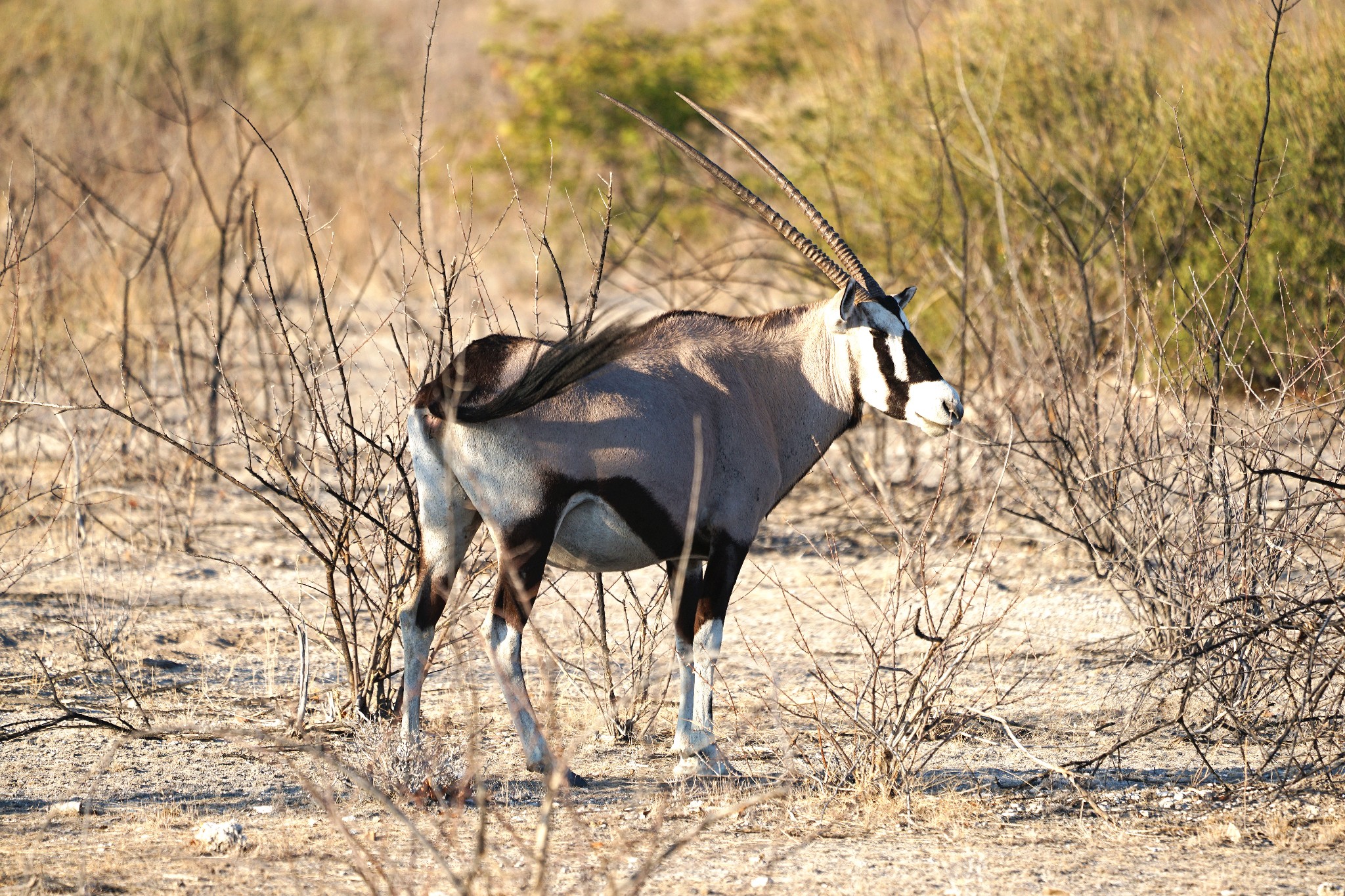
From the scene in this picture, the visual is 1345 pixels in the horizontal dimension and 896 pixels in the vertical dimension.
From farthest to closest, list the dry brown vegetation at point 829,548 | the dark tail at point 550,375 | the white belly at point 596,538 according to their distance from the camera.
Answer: the white belly at point 596,538 < the dark tail at point 550,375 < the dry brown vegetation at point 829,548

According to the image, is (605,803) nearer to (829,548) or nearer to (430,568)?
(430,568)

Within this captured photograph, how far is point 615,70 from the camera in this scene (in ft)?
56.8

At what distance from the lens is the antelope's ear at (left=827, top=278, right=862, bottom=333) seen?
511 cm

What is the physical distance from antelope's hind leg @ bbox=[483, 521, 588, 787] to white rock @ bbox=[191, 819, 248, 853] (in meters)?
0.87

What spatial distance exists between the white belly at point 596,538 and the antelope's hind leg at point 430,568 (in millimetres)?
330

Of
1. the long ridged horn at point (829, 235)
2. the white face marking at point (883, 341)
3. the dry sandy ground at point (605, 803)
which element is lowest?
the dry sandy ground at point (605, 803)

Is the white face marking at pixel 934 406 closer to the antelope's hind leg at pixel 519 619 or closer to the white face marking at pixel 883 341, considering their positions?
the white face marking at pixel 883 341

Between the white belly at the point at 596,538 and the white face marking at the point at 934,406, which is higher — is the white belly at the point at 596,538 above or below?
below

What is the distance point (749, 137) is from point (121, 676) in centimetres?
902

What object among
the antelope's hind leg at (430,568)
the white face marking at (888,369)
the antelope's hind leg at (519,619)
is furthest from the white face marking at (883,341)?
the antelope's hind leg at (430,568)

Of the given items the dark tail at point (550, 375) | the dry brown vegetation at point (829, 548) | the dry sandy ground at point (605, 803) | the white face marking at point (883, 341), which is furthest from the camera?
the white face marking at point (883, 341)

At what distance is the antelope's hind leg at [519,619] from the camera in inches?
179

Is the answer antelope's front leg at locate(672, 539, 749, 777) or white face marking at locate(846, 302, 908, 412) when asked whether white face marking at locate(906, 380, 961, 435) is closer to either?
white face marking at locate(846, 302, 908, 412)

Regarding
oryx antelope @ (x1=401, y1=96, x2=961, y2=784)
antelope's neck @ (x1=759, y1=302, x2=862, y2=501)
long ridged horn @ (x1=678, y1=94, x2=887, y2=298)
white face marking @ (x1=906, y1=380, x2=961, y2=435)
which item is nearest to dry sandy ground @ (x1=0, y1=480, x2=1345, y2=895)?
oryx antelope @ (x1=401, y1=96, x2=961, y2=784)
